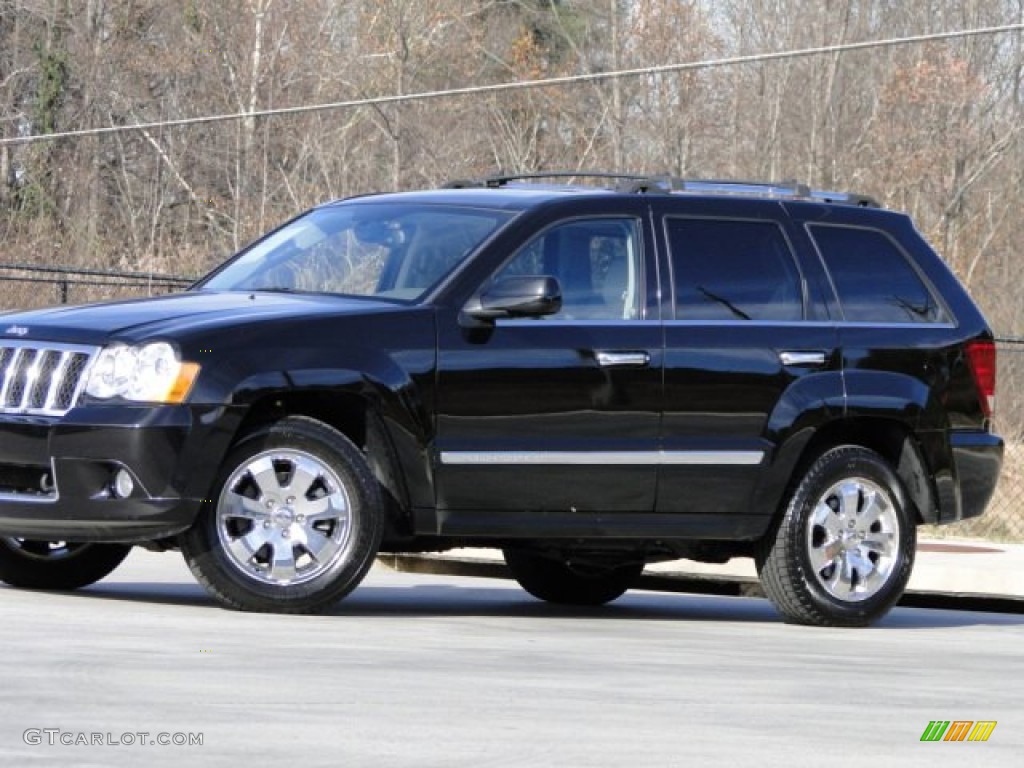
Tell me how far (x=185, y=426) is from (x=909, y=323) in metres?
3.95

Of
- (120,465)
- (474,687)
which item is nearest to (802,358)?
(120,465)

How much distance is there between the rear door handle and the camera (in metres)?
11.3

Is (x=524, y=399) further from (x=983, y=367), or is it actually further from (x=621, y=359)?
(x=983, y=367)

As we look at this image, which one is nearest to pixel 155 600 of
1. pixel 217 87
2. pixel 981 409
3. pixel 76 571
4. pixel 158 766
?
pixel 76 571

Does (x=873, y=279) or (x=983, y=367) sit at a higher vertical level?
(x=873, y=279)

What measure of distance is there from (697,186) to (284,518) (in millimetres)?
2868

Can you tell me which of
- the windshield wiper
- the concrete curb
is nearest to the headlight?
the windshield wiper

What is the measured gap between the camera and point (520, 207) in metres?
11.0

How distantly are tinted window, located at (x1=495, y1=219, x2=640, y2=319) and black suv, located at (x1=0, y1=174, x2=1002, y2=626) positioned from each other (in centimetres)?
1

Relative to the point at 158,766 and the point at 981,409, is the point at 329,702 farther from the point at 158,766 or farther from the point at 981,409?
the point at 981,409

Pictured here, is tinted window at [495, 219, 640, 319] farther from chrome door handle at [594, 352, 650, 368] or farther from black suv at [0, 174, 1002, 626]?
chrome door handle at [594, 352, 650, 368]

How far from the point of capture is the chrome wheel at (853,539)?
1148cm

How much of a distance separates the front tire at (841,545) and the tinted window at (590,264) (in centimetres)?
131

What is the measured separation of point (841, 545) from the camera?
38.1 ft
